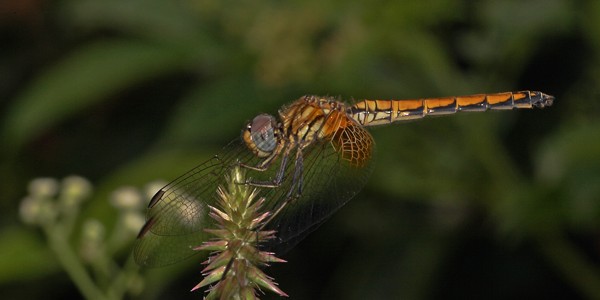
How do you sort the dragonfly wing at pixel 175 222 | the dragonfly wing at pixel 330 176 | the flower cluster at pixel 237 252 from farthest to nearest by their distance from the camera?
the dragonfly wing at pixel 330 176 → the dragonfly wing at pixel 175 222 → the flower cluster at pixel 237 252

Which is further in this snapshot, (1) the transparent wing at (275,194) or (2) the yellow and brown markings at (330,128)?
(2) the yellow and brown markings at (330,128)

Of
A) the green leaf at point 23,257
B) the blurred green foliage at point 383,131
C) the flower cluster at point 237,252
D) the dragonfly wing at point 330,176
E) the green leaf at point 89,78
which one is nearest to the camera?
the flower cluster at point 237,252

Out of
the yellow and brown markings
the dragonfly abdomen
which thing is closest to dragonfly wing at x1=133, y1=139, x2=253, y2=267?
the yellow and brown markings

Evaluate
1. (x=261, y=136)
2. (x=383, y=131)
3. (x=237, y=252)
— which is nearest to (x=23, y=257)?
(x=261, y=136)

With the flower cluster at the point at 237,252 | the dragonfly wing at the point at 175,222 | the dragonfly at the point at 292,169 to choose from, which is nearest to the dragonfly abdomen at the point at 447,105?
the dragonfly at the point at 292,169

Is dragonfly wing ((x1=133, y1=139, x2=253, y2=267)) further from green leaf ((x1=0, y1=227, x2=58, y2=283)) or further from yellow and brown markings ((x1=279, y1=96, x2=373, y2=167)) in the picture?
green leaf ((x1=0, y1=227, x2=58, y2=283))

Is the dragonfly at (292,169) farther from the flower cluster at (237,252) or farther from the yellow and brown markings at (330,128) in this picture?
the flower cluster at (237,252)
